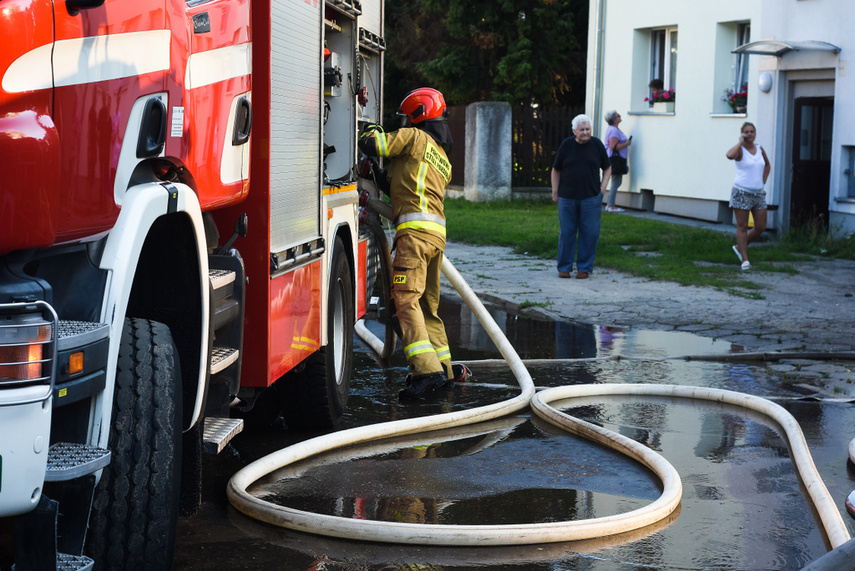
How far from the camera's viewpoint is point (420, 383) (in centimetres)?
695

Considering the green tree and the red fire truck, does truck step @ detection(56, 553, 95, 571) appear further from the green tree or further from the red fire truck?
the green tree

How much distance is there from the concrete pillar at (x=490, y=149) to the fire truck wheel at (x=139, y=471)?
67.9 feet

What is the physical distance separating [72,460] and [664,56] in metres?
20.2

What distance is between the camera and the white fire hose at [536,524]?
163 inches

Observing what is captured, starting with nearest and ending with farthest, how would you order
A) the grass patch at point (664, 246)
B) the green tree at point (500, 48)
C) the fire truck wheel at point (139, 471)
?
the fire truck wheel at point (139, 471)
the grass patch at point (664, 246)
the green tree at point (500, 48)

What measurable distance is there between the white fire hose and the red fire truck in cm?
45

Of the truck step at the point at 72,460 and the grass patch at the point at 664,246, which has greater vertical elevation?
the truck step at the point at 72,460

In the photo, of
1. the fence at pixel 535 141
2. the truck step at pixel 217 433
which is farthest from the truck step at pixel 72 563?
the fence at pixel 535 141

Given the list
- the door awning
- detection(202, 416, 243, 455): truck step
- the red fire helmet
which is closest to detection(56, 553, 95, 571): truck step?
detection(202, 416, 243, 455): truck step

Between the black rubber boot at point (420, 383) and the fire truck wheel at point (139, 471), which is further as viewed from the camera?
the black rubber boot at point (420, 383)

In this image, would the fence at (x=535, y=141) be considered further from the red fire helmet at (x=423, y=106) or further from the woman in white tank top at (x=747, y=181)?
the red fire helmet at (x=423, y=106)

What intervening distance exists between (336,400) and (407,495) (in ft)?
4.32

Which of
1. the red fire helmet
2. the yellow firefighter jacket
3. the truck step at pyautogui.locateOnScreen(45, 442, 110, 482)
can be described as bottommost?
the truck step at pyautogui.locateOnScreen(45, 442, 110, 482)

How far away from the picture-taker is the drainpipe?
23203 millimetres
